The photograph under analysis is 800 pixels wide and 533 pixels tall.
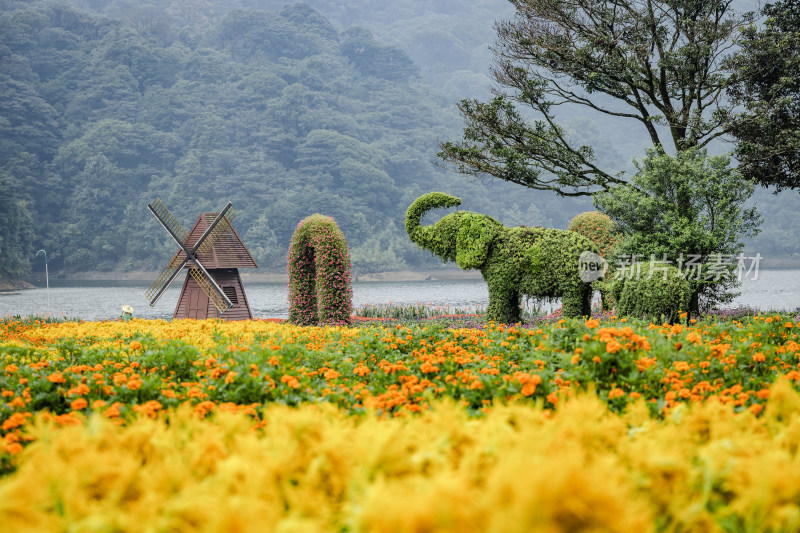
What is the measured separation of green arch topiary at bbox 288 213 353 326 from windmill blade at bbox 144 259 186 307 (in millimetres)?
4840

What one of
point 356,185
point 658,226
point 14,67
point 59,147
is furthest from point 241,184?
point 658,226

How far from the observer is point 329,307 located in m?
16.5

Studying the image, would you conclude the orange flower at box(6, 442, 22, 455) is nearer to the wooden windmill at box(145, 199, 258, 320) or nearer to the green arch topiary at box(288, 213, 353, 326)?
the green arch topiary at box(288, 213, 353, 326)

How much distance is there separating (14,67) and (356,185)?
132ft

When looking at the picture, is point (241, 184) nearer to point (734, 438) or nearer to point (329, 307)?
point (329, 307)

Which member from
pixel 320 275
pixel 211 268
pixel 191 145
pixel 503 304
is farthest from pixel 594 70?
pixel 191 145

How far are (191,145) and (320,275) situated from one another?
2231 inches

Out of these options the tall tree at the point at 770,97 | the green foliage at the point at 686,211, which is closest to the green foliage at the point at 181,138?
the tall tree at the point at 770,97

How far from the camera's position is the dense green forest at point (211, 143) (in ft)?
193

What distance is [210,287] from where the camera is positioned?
19.5m

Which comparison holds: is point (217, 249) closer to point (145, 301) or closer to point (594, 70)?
point (594, 70)

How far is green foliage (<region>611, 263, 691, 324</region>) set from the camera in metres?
12.2

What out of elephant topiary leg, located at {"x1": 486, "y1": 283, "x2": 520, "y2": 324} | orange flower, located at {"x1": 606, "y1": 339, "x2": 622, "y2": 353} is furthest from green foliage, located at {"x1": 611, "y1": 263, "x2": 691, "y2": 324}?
orange flower, located at {"x1": 606, "y1": 339, "x2": 622, "y2": 353}
